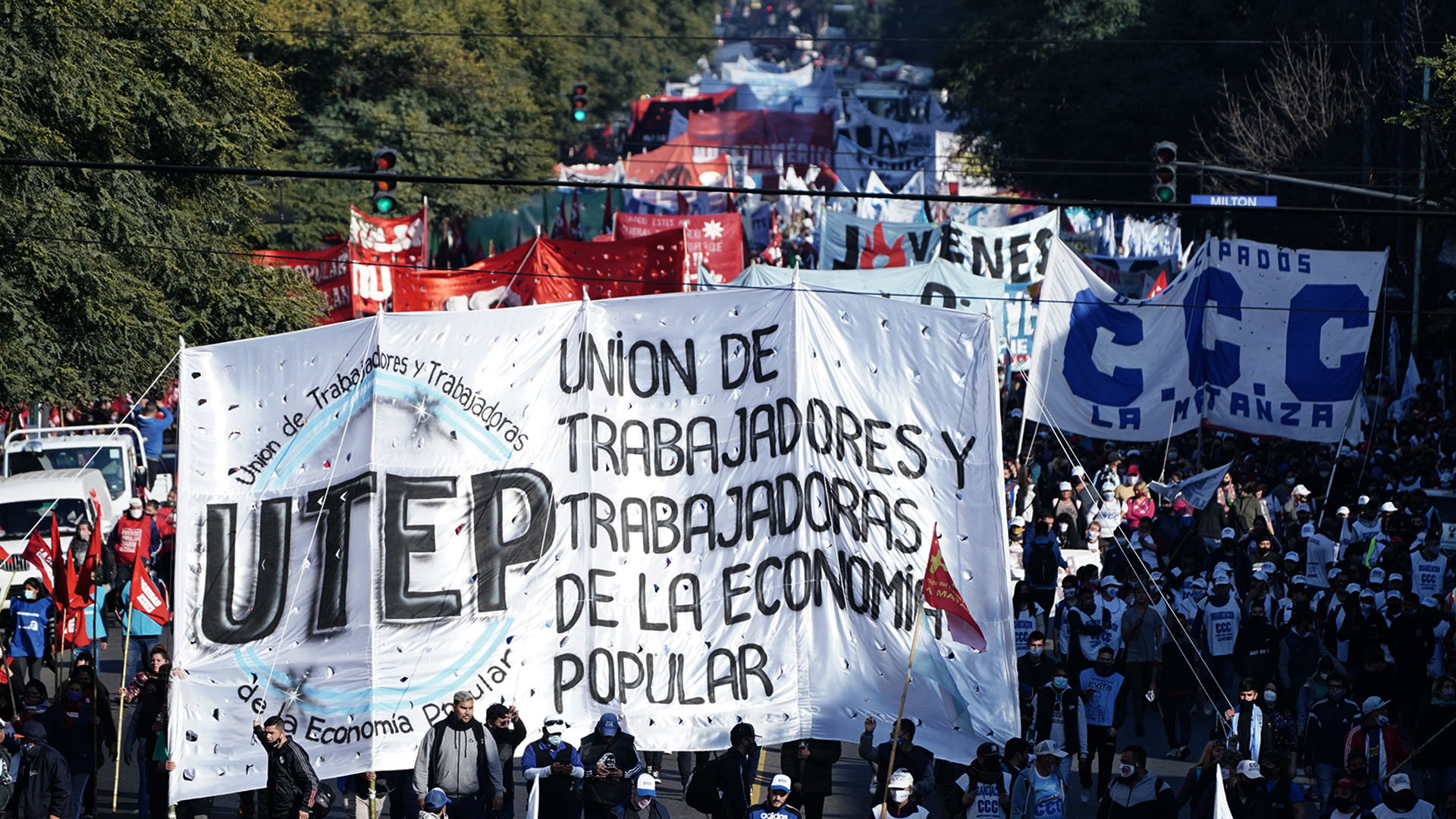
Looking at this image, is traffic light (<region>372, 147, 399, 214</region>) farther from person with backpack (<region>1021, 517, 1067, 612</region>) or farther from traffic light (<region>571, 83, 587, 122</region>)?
traffic light (<region>571, 83, 587, 122</region>)

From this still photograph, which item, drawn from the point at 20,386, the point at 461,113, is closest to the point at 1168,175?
the point at 20,386

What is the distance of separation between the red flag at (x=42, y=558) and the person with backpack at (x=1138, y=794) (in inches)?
414

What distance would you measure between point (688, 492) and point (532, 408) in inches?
41.3

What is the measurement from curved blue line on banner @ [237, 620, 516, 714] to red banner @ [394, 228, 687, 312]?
18.0 metres

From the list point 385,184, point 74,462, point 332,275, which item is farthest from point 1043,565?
point 332,275

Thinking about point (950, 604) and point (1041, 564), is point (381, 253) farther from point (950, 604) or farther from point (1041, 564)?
point (950, 604)

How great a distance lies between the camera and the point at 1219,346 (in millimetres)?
21672

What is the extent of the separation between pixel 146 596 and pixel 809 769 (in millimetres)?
6260

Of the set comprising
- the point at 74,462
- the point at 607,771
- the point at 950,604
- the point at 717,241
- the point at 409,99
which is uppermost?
the point at 409,99

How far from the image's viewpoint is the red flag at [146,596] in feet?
50.8

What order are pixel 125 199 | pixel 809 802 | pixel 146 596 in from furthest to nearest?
pixel 125 199 < pixel 146 596 < pixel 809 802

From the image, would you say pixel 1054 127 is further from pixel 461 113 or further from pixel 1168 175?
pixel 1168 175

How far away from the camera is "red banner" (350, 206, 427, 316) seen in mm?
32062

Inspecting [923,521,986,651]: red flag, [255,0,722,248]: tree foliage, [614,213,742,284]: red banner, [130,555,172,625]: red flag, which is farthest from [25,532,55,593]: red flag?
[255,0,722,248]: tree foliage
